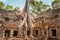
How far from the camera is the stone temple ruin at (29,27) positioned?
55.2 feet

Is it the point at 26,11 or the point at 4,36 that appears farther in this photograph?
the point at 26,11

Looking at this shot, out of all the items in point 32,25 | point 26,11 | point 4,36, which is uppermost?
point 26,11

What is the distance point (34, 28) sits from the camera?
1792 centimetres

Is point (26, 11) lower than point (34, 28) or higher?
higher

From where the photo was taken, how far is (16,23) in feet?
57.0

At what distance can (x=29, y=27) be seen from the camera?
57.4 feet

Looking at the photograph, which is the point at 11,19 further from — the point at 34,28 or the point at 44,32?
the point at 44,32

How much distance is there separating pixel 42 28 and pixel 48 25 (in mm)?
874

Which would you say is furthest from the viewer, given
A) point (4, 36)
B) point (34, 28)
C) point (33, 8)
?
point (33, 8)

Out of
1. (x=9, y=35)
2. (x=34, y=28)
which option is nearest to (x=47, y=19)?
(x=34, y=28)

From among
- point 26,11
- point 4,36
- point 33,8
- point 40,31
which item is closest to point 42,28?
point 40,31

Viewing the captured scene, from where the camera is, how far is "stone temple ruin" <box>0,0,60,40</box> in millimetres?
16812

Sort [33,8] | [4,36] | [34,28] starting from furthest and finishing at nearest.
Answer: [33,8] → [34,28] → [4,36]

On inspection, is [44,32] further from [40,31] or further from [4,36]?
[4,36]
